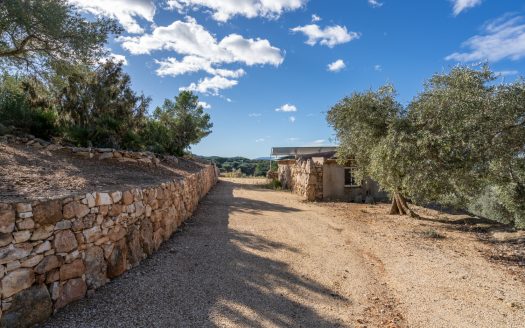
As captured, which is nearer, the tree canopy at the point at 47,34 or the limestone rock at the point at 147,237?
the limestone rock at the point at 147,237

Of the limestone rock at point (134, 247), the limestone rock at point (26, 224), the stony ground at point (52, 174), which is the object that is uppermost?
the stony ground at point (52, 174)

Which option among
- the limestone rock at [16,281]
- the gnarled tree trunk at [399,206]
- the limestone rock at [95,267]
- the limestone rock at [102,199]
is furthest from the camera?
the gnarled tree trunk at [399,206]

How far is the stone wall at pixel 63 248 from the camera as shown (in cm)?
335

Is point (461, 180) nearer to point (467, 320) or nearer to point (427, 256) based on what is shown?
point (427, 256)

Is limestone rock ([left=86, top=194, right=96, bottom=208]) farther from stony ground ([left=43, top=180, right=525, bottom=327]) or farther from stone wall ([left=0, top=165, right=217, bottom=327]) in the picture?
stony ground ([left=43, top=180, right=525, bottom=327])

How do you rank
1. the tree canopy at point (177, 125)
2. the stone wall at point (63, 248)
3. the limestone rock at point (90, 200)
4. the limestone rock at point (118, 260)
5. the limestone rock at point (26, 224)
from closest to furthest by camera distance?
the stone wall at point (63, 248) < the limestone rock at point (26, 224) < the limestone rock at point (90, 200) < the limestone rock at point (118, 260) < the tree canopy at point (177, 125)

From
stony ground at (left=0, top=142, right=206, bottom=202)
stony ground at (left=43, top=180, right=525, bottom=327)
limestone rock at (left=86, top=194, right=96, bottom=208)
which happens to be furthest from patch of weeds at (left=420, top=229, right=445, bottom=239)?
limestone rock at (left=86, top=194, right=96, bottom=208)

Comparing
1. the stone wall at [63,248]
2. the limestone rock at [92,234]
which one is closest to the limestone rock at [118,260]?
the stone wall at [63,248]

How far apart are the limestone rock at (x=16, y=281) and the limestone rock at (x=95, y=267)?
0.76 meters

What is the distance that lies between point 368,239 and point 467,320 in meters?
Result: 4.00

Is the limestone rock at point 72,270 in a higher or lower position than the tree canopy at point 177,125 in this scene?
lower

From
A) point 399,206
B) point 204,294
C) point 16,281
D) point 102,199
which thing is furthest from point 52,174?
point 399,206

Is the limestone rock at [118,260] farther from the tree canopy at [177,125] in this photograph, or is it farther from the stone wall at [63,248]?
the tree canopy at [177,125]

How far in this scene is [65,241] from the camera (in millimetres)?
3910
